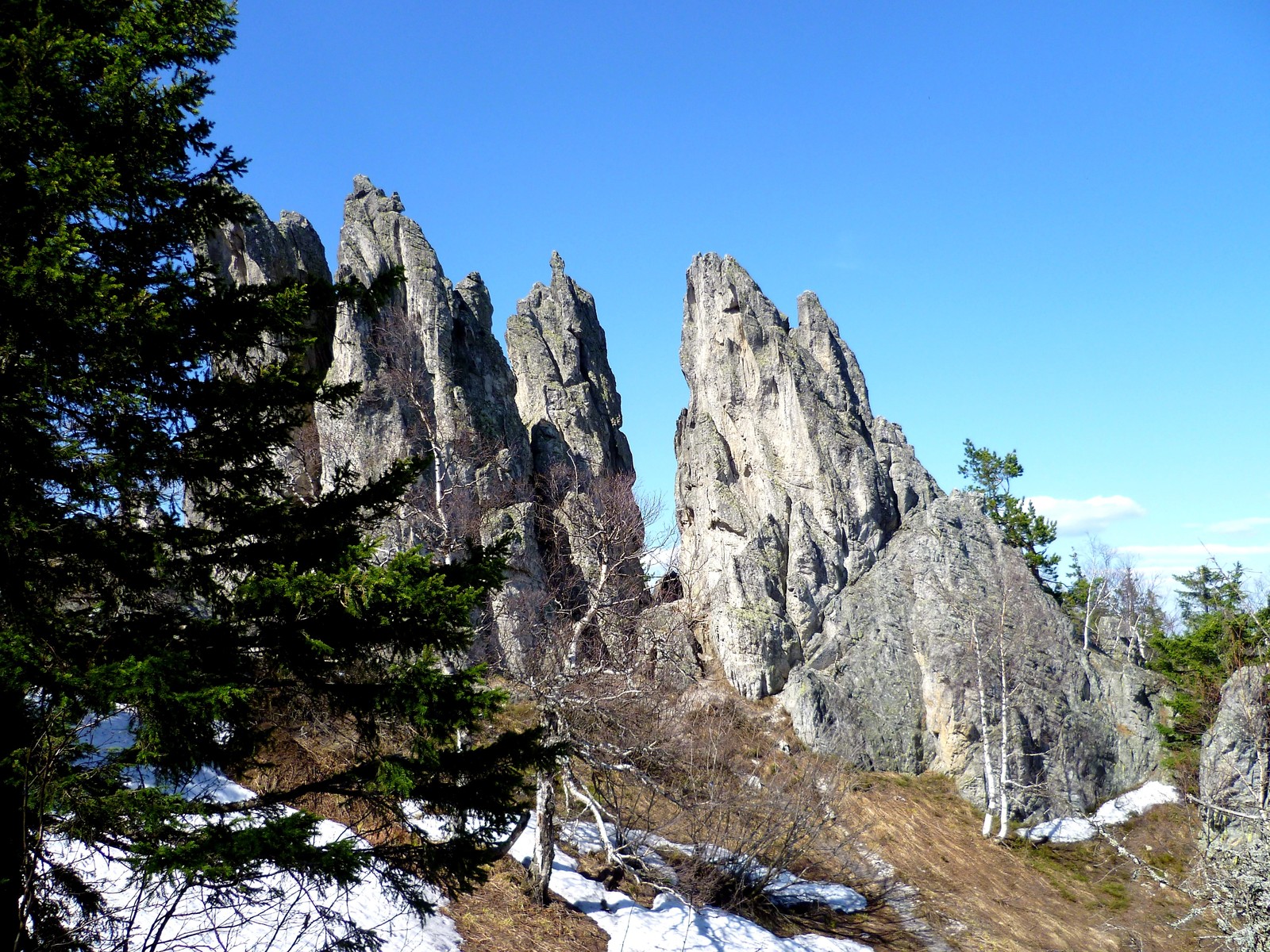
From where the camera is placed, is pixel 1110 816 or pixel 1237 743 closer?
pixel 1237 743

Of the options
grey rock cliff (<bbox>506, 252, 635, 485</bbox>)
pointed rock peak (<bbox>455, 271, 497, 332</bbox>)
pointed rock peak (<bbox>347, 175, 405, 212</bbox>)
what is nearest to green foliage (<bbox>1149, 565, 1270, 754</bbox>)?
grey rock cliff (<bbox>506, 252, 635, 485</bbox>)

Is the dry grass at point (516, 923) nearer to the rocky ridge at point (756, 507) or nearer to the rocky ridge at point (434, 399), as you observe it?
the rocky ridge at point (756, 507)

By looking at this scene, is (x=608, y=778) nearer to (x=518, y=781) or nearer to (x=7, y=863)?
(x=518, y=781)

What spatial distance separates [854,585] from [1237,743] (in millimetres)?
13891

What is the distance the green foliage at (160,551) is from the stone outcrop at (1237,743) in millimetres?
18764

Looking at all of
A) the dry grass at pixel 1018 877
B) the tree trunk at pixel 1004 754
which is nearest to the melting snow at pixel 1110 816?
the dry grass at pixel 1018 877

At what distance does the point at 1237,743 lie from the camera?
20438 mm

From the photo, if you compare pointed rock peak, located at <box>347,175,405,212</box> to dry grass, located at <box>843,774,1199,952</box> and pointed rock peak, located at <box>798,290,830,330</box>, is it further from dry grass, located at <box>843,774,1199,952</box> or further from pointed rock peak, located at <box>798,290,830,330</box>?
dry grass, located at <box>843,774,1199,952</box>

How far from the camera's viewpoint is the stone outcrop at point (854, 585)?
87.1 ft

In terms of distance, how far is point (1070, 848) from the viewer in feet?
76.7

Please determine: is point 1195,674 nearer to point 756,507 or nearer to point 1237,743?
point 1237,743

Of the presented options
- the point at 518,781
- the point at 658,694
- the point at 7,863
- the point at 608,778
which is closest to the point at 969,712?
the point at 658,694

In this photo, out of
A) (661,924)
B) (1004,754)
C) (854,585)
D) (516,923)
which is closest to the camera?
(516,923)

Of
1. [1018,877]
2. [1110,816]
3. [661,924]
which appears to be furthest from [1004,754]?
[661,924]
